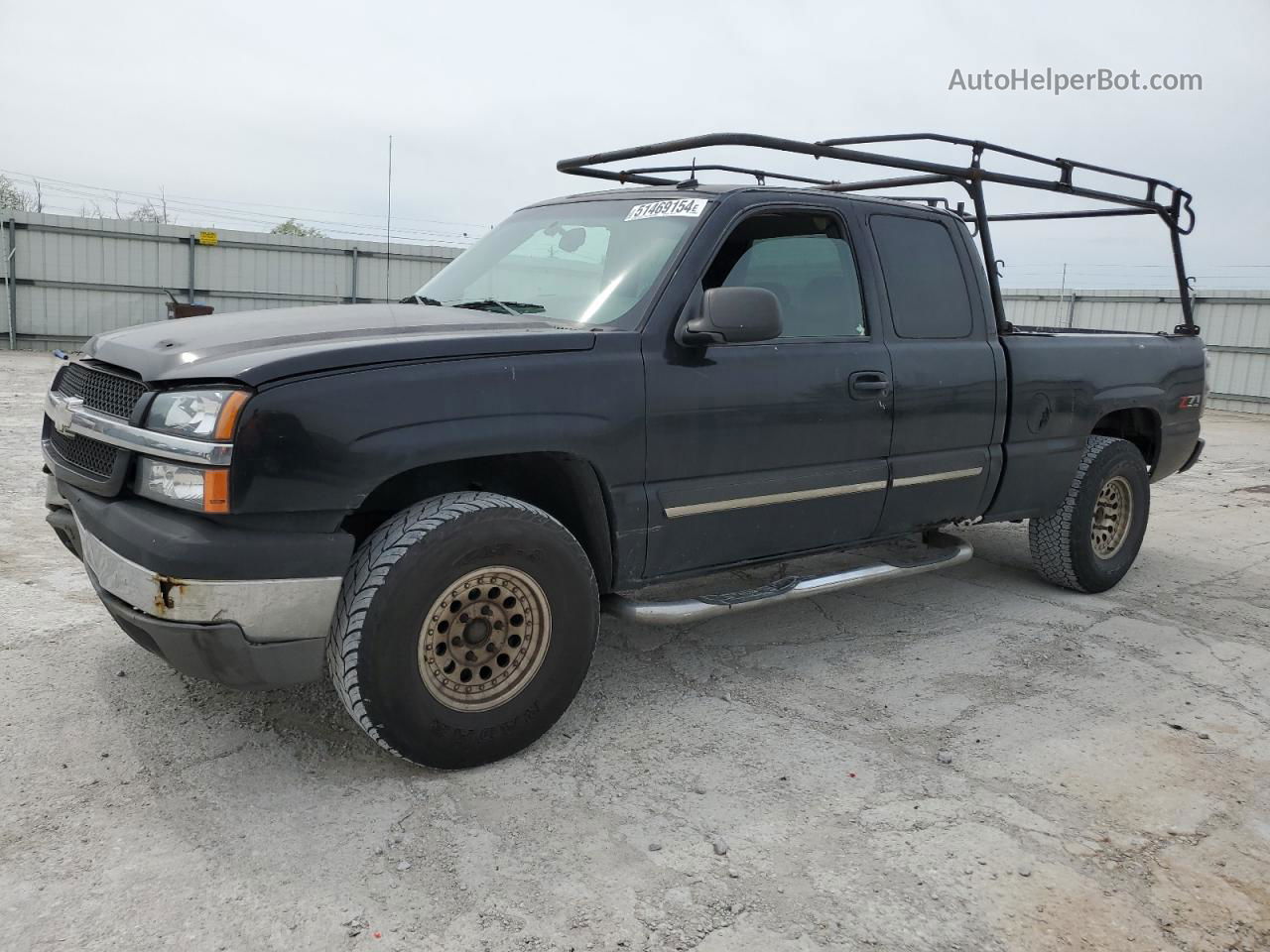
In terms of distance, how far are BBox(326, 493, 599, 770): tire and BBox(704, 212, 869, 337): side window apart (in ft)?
4.18

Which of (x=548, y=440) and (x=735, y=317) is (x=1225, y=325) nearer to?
(x=735, y=317)

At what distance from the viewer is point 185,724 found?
129 inches

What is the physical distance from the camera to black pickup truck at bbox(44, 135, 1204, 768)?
2699 mm

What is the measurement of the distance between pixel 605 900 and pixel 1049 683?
7.90 feet

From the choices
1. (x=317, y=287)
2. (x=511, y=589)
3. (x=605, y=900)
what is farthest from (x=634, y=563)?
(x=317, y=287)

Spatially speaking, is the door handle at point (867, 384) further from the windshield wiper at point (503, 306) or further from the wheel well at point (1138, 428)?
the wheel well at point (1138, 428)

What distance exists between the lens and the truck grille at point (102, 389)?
2.96m

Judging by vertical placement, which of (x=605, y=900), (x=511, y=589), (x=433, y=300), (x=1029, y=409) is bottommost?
(x=605, y=900)

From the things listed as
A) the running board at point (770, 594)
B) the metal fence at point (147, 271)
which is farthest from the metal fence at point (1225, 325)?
the running board at point (770, 594)

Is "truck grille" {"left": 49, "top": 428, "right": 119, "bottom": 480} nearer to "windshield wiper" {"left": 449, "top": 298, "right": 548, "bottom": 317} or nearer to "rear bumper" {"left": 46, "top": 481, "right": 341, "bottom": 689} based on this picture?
"rear bumper" {"left": 46, "top": 481, "right": 341, "bottom": 689}

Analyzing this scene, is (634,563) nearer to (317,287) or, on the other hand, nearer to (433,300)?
(433,300)

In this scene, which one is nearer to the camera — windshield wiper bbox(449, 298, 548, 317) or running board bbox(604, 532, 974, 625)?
running board bbox(604, 532, 974, 625)

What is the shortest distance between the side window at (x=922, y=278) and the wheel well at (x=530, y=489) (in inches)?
66.0

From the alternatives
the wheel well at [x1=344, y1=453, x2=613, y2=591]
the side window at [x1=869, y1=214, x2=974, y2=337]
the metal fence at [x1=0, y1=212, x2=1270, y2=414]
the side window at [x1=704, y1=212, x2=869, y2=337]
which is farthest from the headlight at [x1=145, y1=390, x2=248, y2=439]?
the metal fence at [x1=0, y1=212, x2=1270, y2=414]
